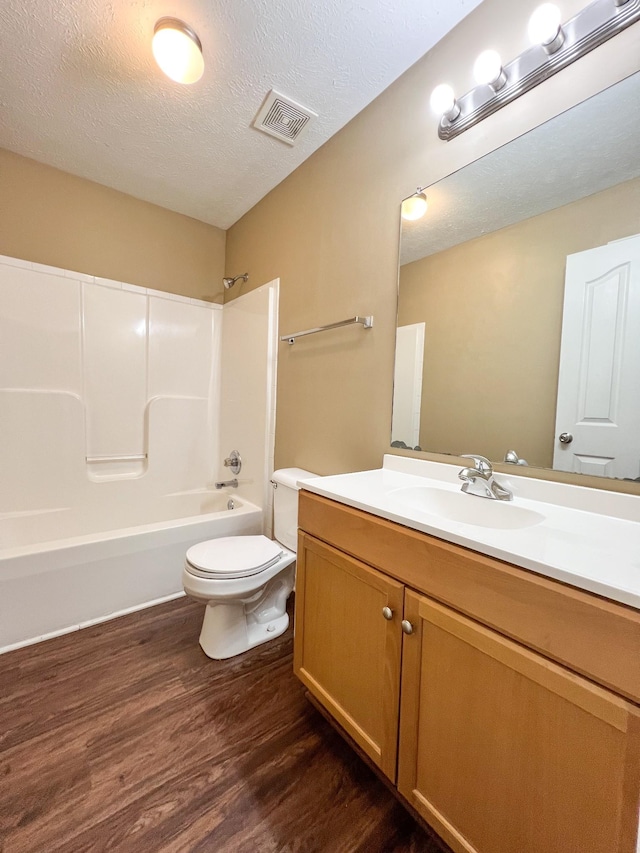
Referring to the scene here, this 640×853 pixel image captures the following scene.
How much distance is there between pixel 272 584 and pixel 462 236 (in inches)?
67.4

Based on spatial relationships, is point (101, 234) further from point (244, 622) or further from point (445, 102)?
point (244, 622)

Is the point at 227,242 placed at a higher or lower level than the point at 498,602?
higher

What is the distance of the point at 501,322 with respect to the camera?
1175 millimetres

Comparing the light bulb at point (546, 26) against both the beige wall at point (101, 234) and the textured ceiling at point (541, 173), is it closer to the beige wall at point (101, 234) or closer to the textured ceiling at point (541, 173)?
the textured ceiling at point (541, 173)

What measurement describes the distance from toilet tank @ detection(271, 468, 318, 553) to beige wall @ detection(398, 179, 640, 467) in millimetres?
708

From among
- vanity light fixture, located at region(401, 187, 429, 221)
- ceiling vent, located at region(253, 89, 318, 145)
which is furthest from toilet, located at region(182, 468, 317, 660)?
ceiling vent, located at region(253, 89, 318, 145)

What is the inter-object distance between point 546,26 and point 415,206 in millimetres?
549

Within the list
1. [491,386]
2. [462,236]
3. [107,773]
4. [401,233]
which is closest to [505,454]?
[491,386]

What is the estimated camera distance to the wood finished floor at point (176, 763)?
0.90m

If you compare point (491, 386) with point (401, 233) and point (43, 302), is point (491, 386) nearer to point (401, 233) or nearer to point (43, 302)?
point (401, 233)

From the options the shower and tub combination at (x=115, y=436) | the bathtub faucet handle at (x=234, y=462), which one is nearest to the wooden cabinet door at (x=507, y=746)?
the shower and tub combination at (x=115, y=436)

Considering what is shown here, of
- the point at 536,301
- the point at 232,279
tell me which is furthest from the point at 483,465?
the point at 232,279

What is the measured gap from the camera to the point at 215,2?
1.19 metres

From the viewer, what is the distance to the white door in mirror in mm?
909
